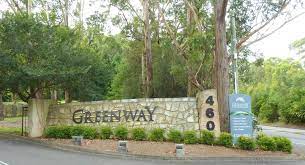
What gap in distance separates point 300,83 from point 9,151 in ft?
103

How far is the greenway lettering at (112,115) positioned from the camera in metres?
21.1

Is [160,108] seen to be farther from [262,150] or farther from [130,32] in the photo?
[130,32]

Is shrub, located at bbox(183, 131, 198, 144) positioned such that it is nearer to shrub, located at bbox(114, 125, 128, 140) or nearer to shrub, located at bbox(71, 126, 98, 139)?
shrub, located at bbox(114, 125, 128, 140)

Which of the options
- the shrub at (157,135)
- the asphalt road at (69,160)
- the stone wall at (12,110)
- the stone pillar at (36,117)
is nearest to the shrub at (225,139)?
the asphalt road at (69,160)

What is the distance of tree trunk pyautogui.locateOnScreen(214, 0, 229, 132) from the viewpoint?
19328mm

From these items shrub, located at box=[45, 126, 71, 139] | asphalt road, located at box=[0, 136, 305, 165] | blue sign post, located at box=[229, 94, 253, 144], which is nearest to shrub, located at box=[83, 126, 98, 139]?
shrub, located at box=[45, 126, 71, 139]

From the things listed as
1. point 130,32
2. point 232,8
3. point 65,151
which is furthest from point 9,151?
point 130,32

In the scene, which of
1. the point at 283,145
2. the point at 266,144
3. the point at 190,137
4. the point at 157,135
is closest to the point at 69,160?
the point at 157,135

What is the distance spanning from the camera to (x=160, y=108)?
20.9 m

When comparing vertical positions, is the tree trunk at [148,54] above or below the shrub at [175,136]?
Answer: above

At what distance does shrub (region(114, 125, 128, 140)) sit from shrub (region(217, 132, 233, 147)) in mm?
4046

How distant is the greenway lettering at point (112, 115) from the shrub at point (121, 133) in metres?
1.28

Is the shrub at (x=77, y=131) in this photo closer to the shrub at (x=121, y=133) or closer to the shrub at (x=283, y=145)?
the shrub at (x=121, y=133)

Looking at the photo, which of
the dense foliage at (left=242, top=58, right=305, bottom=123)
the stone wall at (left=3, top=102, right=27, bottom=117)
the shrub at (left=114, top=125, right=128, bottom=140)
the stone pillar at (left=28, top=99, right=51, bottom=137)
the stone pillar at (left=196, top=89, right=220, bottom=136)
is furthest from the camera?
the stone wall at (left=3, top=102, right=27, bottom=117)
